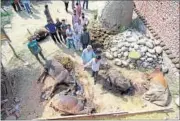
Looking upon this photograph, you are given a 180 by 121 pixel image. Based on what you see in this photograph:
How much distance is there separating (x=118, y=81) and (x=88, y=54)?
1.56 m

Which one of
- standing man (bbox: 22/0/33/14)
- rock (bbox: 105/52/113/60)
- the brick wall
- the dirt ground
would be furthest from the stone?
standing man (bbox: 22/0/33/14)

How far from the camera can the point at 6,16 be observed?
15.3m

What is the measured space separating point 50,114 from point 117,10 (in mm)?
5724

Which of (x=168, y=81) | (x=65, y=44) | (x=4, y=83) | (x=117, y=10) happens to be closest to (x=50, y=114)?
(x=4, y=83)

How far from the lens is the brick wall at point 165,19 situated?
481 inches

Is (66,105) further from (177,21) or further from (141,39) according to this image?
(177,21)

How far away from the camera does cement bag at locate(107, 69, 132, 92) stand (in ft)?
35.9

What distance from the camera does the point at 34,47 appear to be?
11859 millimetres

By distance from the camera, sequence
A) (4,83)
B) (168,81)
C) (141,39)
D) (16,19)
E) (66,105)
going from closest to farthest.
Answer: (66,105) < (4,83) < (168,81) < (141,39) < (16,19)

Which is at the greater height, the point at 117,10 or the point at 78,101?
the point at 117,10

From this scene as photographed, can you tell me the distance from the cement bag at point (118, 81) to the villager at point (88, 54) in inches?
37.8

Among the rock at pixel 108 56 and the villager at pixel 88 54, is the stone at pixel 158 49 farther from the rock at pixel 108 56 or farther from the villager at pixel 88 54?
the villager at pixel 88 54

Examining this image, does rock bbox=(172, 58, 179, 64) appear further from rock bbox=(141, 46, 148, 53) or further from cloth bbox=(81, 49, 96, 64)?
cloth bbox=(81, 49, 96, 64)

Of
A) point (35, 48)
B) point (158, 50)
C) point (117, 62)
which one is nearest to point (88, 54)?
point (117, 62)
